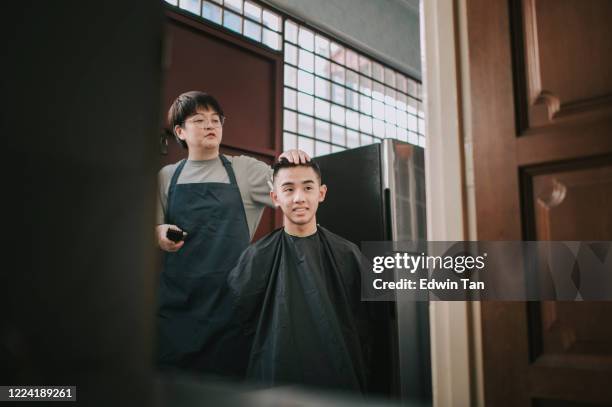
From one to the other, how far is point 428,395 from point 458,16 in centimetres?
130

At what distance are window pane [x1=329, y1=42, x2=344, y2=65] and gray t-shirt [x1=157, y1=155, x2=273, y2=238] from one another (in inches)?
63.8

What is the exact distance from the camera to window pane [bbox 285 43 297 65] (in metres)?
2.88

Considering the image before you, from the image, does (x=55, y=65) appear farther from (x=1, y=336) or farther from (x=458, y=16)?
(x=458, y=16)

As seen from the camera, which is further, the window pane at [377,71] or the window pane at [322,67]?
the window pane at [377,71]

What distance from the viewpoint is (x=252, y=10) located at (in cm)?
264

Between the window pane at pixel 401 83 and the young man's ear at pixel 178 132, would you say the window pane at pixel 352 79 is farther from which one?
the young man's ear at pixel 178 132

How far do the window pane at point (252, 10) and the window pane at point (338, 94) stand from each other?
779 mm

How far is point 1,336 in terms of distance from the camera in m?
0.20

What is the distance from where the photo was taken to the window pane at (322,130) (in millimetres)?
3109

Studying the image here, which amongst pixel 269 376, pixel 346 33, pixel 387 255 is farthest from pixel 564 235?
pixel 346 33

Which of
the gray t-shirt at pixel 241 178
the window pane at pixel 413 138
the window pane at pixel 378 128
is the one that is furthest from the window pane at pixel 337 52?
the gray t-shirt at pixel 241 178

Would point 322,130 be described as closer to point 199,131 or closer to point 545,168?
point 199,131

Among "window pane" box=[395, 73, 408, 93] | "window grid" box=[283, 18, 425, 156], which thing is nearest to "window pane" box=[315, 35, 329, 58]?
"window grid" box=[283, 18, 425, 156]

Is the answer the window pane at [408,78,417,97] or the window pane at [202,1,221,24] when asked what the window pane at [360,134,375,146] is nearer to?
the window pane at [408,78,417,97]
